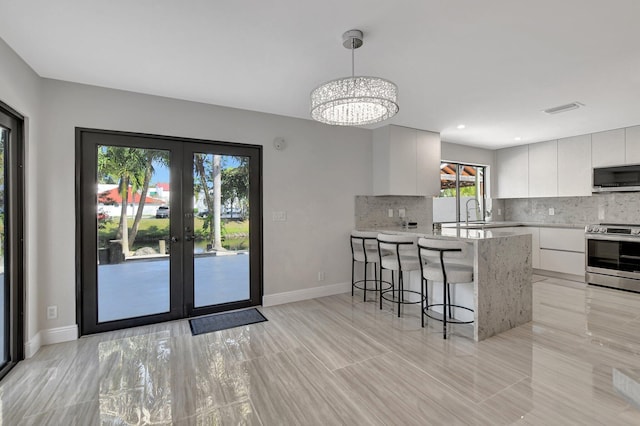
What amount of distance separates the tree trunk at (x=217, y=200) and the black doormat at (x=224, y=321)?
2.68ft

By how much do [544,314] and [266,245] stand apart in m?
3.43

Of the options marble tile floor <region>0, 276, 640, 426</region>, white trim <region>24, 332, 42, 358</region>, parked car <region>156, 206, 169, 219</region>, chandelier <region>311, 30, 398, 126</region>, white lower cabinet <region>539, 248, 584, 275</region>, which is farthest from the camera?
white lower cabinet <region>539, 248, 584, 275</region>

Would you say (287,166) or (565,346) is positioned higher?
(287,166)

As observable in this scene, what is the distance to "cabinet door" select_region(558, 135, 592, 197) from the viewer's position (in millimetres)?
5008

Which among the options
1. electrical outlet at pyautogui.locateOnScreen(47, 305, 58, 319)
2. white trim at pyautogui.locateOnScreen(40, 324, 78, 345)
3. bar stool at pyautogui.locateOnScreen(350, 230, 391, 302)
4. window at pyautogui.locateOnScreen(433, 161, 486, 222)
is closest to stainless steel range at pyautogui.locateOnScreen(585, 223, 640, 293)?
window at pyautogui.locateOnScreen(433, 161, 486, 222)

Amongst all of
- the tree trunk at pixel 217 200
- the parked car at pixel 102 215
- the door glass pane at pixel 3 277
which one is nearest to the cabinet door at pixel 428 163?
the tree trunk at pixel 217 200

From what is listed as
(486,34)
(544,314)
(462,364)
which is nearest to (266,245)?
(462,364)

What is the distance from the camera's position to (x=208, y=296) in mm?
3598

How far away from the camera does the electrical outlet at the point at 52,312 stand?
2.80 m

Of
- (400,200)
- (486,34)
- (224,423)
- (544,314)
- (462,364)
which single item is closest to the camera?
(224,423)

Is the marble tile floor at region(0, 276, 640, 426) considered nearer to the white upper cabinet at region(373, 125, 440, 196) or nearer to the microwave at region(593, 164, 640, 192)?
the white upper cabinet at region(373, 125, 440, 196)

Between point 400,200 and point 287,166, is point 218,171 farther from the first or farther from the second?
point 400,200

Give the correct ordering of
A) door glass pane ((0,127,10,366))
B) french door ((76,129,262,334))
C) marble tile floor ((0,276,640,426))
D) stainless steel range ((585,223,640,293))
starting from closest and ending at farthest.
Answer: marble tile floor ((0,276,640,426)), door glass pane ((0,127,10,366)), french door ((76,129,262,334)), stainless steel range ((585,223,640,293))

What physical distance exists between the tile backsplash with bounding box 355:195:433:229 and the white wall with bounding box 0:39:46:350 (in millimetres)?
3684
